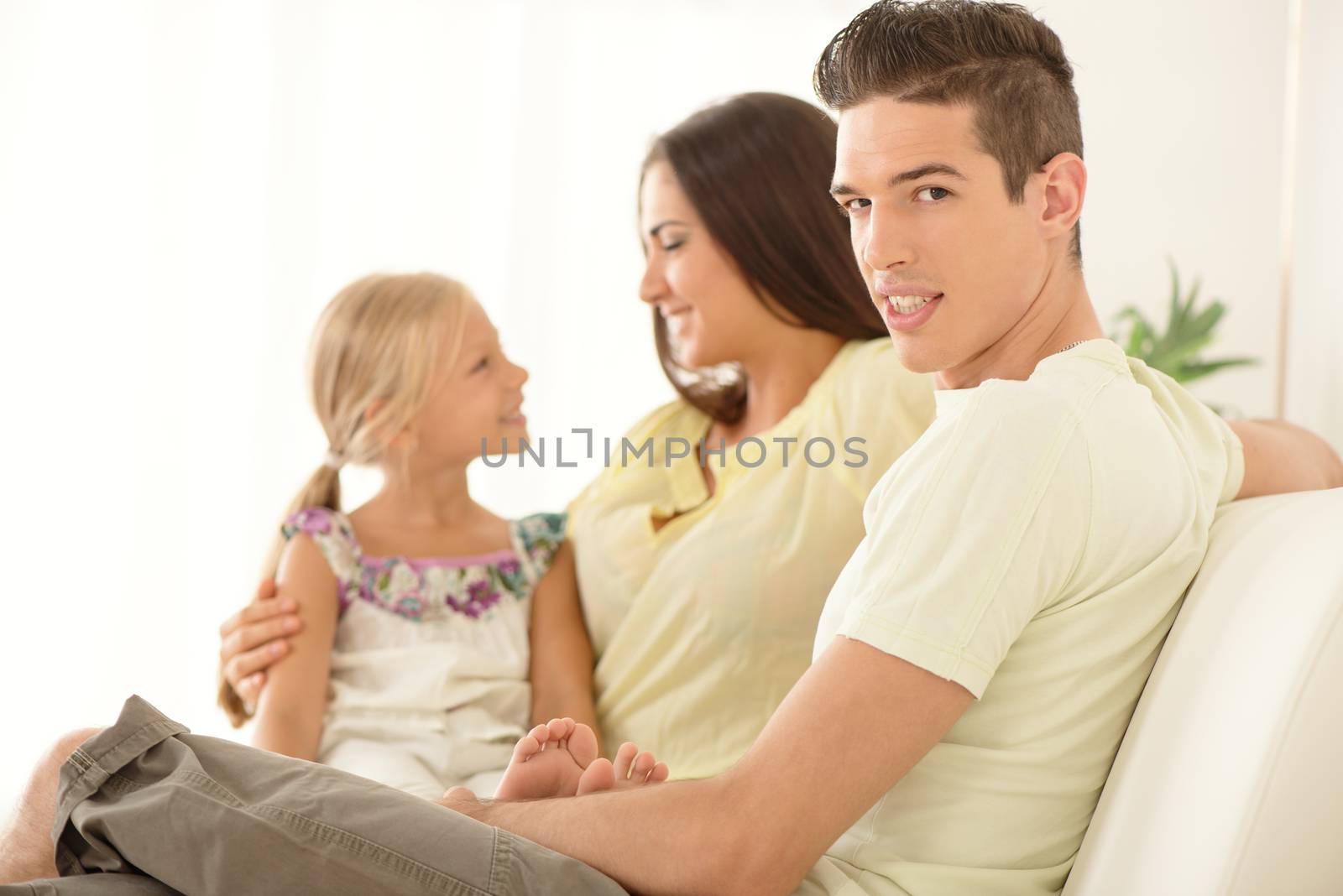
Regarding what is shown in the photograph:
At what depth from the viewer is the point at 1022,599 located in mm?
909

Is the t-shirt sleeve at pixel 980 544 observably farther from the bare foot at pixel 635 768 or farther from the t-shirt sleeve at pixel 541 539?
the t-shirt sleeve at pixel 541 539

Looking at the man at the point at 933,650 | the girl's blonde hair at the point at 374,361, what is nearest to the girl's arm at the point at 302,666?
the girl's blonde hair at the point at 374,361

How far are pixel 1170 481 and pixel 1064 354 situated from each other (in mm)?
147

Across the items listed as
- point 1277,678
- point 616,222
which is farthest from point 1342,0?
point 1277,678

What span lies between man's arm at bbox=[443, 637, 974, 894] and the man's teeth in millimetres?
393

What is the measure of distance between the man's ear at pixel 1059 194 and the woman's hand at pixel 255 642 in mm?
1275

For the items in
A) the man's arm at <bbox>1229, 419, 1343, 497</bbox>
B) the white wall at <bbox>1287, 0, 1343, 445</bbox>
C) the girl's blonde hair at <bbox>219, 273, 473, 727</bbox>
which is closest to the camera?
the man's arm at <bbox>1229, 419, 1343, 497</bbox>

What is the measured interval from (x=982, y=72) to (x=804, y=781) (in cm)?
69

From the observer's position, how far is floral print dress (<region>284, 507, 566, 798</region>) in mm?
1771

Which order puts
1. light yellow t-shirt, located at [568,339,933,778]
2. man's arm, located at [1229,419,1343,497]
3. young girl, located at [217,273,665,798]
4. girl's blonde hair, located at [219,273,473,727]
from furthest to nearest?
girl's blonde hair, located at [219,273,473,727] < young girl, located at [217,273,665,798] < light yellow t-shirt, located at [568,339,933,778] < man's arm, located at [1229,419,1343,497]

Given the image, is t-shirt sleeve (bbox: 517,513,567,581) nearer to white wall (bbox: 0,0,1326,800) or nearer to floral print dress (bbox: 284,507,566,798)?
floral print dress (bbox: 284,507,566,798)

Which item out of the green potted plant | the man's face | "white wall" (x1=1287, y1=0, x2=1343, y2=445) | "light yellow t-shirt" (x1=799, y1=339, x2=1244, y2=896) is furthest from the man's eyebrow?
"white wall" (x1=1287, y1=0, x2=1343, y2=445)

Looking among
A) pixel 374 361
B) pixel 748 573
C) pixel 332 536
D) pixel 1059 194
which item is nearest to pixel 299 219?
pixel 374 361

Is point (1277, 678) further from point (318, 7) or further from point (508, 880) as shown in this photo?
point (318, 7)
